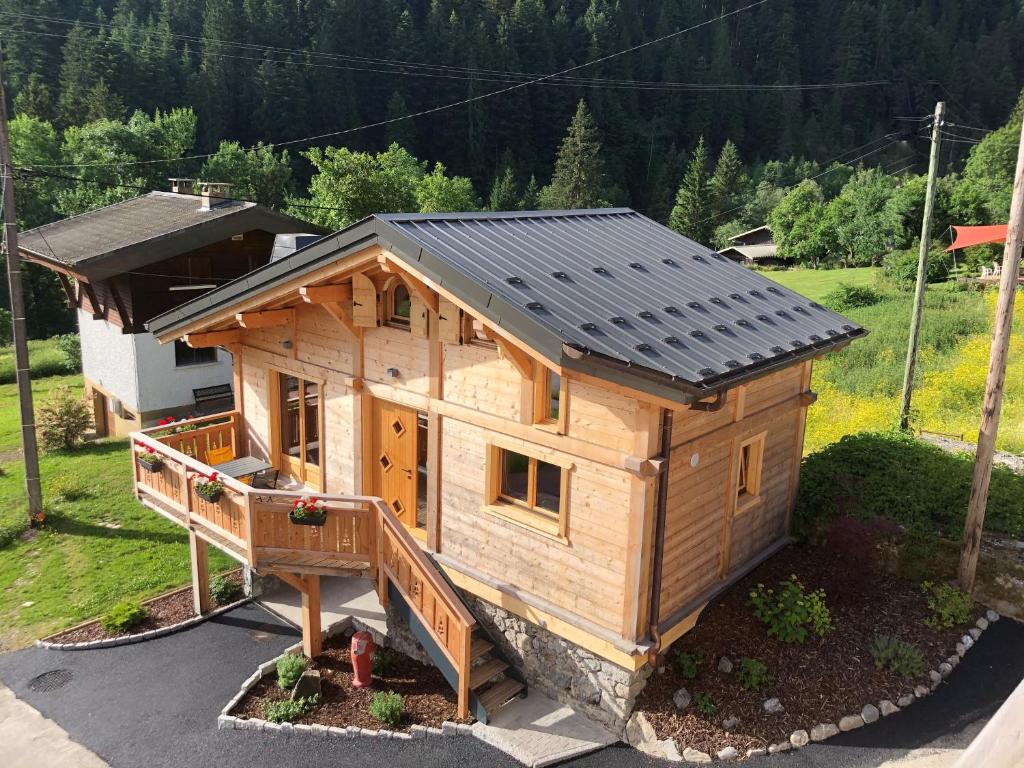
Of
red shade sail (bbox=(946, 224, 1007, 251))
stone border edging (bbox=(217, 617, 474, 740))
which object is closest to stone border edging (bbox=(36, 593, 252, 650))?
stone border edging (bbox=(217, 617, 474, 740))

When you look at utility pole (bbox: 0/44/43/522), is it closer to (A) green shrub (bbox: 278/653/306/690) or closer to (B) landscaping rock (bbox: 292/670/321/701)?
(A) green shrub (bbox: 278/653/306/690)

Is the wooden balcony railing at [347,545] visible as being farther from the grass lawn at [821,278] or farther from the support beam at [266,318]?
the grass lawn at [821,278]

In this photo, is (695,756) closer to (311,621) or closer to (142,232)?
(311,621)

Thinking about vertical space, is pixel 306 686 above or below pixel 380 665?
above

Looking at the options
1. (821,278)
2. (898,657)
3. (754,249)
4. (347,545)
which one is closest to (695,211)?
(754,249)

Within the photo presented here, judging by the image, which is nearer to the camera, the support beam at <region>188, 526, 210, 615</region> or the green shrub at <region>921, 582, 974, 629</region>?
the green shrub at <region>921, 582, 974, 629</region>

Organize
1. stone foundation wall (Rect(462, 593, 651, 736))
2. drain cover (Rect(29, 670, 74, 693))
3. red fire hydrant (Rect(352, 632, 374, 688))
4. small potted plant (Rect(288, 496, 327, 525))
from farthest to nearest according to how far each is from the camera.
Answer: drain cover (Rect(29, 670, 74, 693)) < red fire hydrant (Rect(352, 632, 374, 688)) < small potted plant (Rect(288, 496, 327, 525)) < stone foundation wall (Rect(462, 593, 651, 736))
